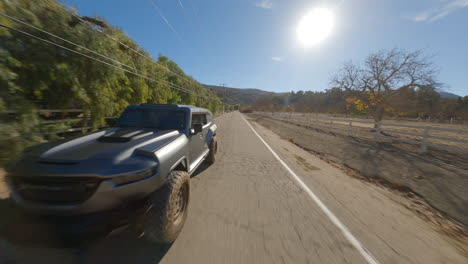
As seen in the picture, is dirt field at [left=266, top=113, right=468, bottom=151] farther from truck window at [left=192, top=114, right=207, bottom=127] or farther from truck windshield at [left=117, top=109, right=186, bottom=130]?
truck windshield at [left=117, top=109, right=186, bottom=130]

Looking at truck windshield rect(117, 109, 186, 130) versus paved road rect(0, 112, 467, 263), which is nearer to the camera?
paved road rect(0, 112, 467, 263)

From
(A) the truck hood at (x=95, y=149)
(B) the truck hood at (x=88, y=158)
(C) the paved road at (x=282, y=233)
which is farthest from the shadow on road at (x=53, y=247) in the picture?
(A) the truck hood at (x=95, y=149)

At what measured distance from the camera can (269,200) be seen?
317 centimetres

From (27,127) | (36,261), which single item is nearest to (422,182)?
(36,261)

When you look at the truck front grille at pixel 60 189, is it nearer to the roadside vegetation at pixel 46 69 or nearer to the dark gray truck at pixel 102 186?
the dark gray truck at pixel 102 186

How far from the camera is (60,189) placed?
1.56 m

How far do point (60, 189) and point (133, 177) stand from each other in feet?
2.00

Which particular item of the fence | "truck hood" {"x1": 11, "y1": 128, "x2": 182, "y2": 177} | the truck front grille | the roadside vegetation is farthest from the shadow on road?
the fence

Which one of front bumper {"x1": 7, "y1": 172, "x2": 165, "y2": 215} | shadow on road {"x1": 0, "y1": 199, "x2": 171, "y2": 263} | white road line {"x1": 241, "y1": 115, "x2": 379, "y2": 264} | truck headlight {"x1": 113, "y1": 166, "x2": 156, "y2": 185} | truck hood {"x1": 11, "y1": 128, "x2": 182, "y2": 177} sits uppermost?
truck hood {"x1": 11, "y1": 128, "x2": 182, "y2": 177}

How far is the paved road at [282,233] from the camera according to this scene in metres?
1.87

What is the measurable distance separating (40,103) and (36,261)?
5.35m

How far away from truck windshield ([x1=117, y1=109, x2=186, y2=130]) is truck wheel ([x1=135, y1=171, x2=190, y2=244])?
1.40m

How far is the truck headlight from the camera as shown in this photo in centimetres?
165

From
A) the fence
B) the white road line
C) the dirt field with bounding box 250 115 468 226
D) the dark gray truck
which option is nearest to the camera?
the dark gray truck
